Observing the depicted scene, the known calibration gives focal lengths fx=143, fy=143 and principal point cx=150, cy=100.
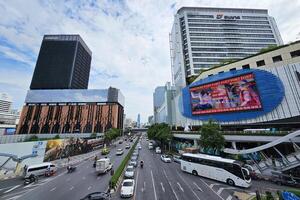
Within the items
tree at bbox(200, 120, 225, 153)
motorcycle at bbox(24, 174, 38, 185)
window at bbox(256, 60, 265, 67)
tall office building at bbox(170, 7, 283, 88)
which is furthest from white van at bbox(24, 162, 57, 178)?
tall office building at bbox(170, 7, 283, 88)

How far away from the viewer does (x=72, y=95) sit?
134 m

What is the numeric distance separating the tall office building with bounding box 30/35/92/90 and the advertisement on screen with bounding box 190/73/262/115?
142726 millimetres

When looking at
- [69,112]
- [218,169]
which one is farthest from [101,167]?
[69,112]

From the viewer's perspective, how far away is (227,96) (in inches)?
1864

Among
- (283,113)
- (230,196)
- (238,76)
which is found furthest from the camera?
(238,76)

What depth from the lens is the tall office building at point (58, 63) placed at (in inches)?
5906

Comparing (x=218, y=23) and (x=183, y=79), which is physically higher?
(x=218, y=23)

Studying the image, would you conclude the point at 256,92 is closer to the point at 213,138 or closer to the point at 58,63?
the point at 213,138

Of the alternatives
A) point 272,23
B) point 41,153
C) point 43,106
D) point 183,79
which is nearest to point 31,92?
point 43,106

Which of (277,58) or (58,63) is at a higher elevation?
(58,63)

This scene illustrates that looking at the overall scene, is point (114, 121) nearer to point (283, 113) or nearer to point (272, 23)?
point (283, 113)

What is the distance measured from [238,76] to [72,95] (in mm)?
134130

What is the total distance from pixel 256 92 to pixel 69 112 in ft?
445

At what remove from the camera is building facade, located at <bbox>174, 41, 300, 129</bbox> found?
122ft
